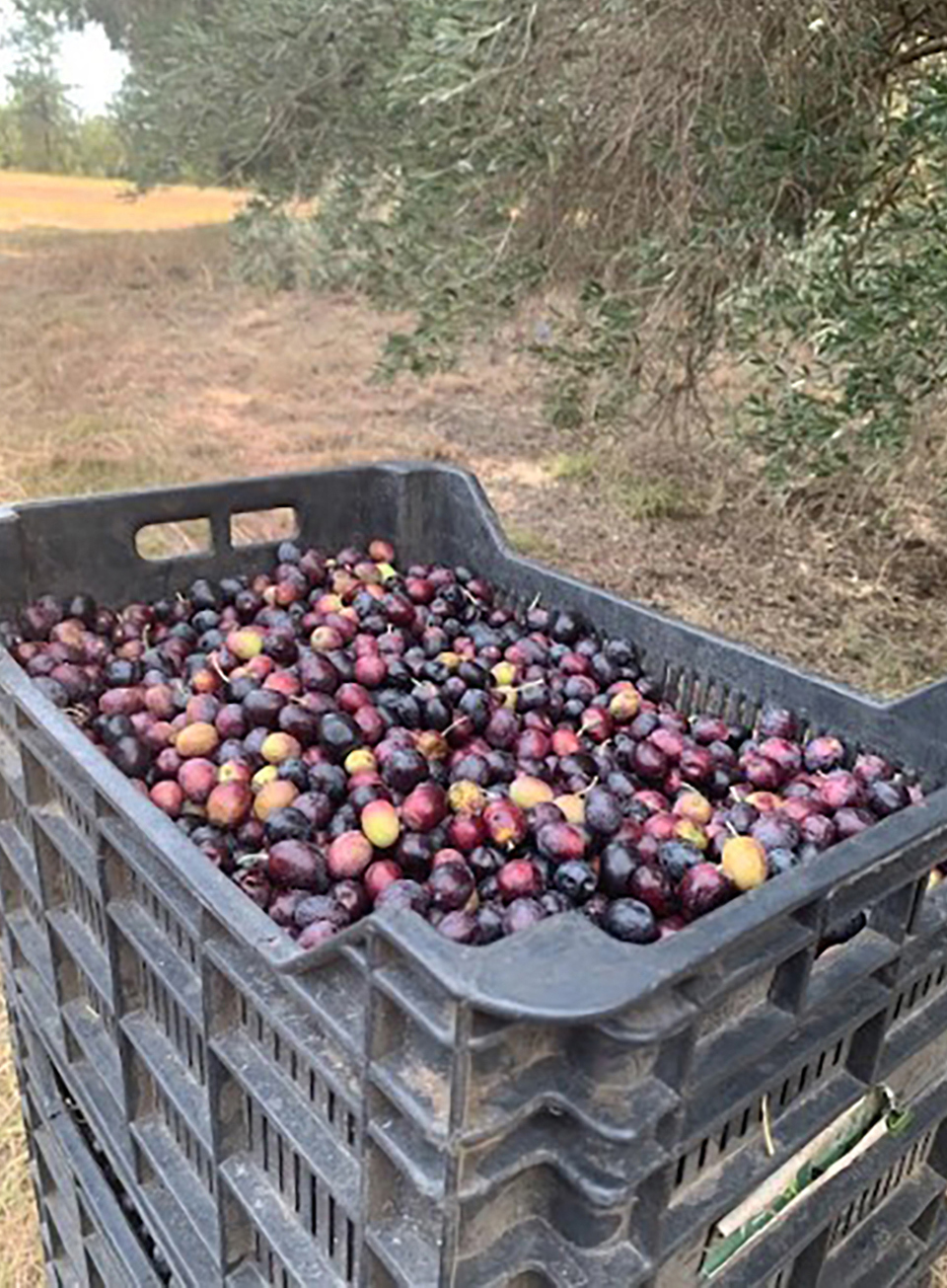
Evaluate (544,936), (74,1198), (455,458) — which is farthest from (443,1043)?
(455,458)

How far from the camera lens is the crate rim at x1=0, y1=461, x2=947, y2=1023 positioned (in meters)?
0.60

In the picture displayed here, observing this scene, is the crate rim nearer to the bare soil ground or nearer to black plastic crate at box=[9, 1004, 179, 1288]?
black plastic crate at box=[9, 1004, 179, 1288]

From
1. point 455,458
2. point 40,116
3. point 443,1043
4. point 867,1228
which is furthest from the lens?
point 40,116

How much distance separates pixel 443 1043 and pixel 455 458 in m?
5.67

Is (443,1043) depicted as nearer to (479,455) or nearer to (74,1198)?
(74,1198)

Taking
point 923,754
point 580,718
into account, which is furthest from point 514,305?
point 923,754

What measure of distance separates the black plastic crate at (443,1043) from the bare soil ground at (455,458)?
0.92m

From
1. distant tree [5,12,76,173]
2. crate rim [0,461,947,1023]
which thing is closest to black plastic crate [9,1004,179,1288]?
crate rim [0,461,947,1023]

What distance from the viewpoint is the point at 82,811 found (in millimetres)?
1073

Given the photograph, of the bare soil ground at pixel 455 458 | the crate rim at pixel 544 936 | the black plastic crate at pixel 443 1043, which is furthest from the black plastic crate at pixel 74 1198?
the crate rim at pixel 544 936

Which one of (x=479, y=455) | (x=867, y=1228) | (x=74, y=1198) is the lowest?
(x=479, y=455)

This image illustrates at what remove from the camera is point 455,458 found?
616 centimetres

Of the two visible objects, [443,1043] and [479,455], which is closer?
[443,1043]

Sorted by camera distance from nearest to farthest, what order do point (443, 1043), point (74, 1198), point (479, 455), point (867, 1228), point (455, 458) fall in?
point (443, 1043), point (867, 1228), point (74, 1198), point (455, 458), point (479, 455)
